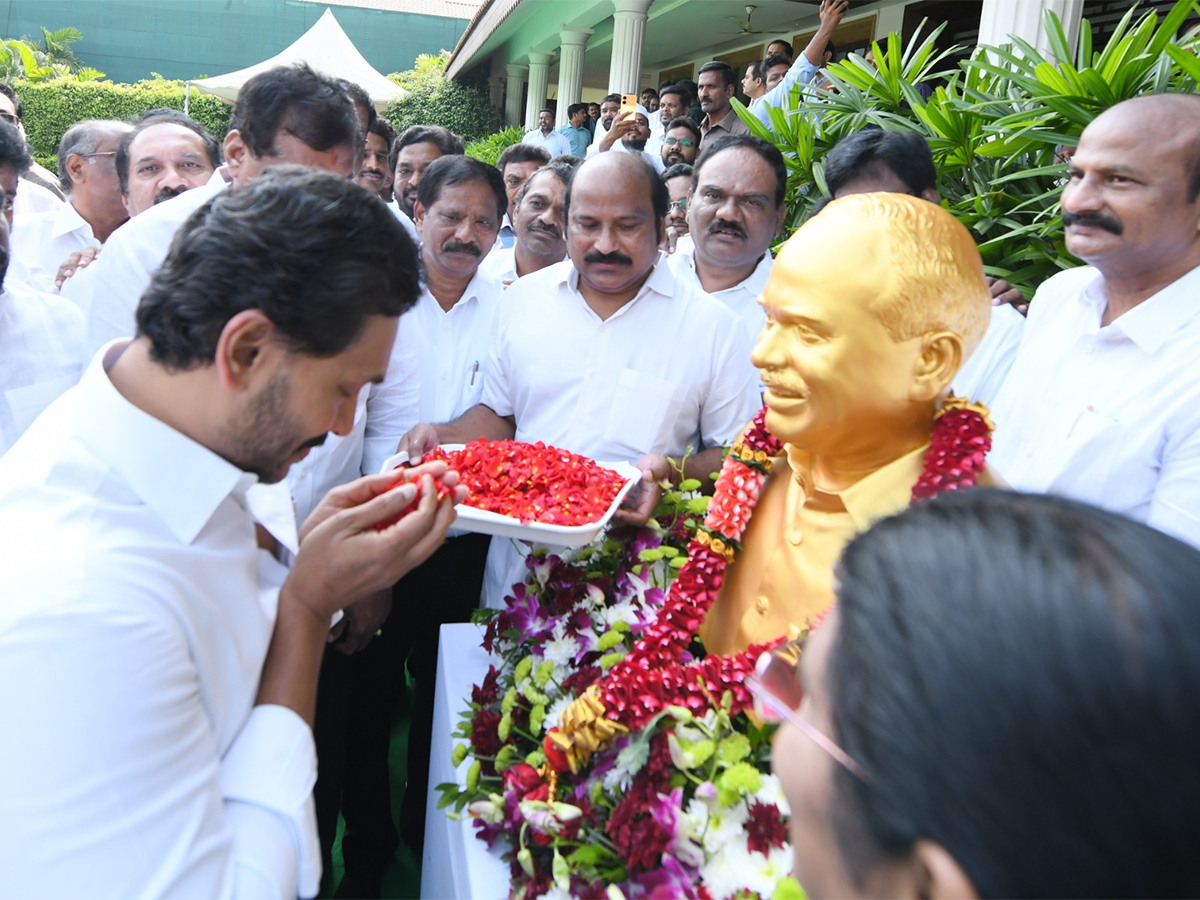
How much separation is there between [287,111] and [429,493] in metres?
1.87

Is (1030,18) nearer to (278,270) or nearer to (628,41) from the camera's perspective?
(278,270)

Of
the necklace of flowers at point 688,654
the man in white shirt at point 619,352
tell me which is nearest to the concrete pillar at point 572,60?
the man in white shirt at point 619,352

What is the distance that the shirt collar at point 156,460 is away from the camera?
1271 mm

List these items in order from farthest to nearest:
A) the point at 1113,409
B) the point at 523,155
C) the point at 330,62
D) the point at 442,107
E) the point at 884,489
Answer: the point at 442,107, the point at 330,62, the point at 523,155, the point at 1113,409, the point at 884,489

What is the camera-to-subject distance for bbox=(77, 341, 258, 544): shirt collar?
127 centimetres

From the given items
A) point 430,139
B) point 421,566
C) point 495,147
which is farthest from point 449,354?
point 495,147

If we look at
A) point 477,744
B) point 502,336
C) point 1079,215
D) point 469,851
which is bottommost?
point 469,851

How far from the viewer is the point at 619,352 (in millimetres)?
2918

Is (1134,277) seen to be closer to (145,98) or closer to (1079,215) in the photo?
(1079,215)

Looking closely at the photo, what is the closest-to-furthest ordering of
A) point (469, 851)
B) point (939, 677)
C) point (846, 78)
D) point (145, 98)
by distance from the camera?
point (939, 677) → point (469, 851) → point (846, 78) → point (145, 98)

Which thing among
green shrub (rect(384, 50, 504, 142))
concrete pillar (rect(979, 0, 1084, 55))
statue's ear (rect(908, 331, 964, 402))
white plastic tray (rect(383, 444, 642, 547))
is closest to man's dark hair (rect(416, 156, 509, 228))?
white plastic tray (rect(383, 444, 642, 547))

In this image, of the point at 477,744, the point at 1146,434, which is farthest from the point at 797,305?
the point at 1146,434

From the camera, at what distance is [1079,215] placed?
95.4 inches

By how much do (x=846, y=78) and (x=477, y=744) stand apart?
12.6 ft
